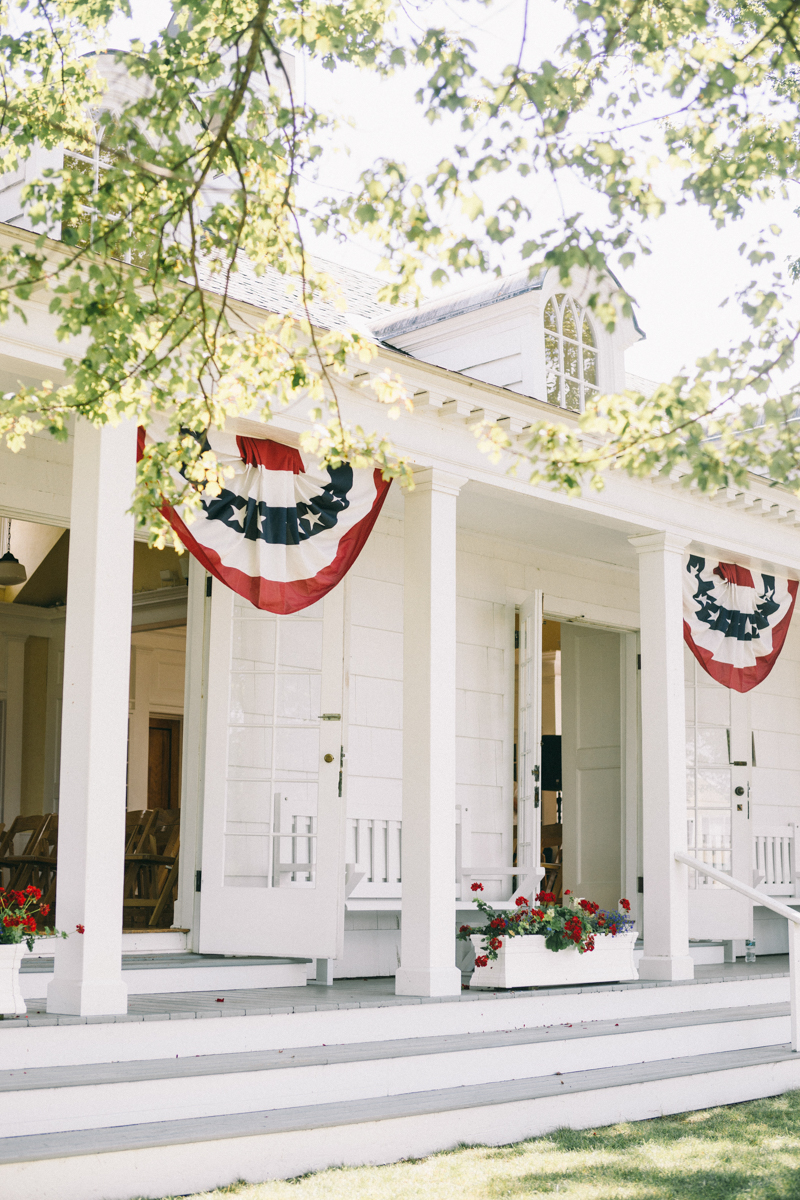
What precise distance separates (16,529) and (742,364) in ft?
30.2

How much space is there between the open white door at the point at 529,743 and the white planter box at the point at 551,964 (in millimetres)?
1237

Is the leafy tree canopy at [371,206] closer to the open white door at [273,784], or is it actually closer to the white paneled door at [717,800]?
the open white door at [273,784]

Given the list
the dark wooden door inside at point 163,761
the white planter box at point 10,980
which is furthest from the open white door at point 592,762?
the white planter box at point 10,980

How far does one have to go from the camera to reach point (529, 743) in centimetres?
862

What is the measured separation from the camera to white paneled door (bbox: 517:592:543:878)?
28.3 ft

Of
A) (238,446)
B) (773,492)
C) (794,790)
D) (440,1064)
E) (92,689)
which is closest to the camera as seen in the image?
(92,689)

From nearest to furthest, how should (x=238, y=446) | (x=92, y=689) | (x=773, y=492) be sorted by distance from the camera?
(x=92, y=689) < (x=238, y=446) < (x=773, y=492)

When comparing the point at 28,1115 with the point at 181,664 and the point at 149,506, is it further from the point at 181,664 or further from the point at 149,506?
the point at 181,664

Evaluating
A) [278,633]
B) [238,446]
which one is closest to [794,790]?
[278,633]

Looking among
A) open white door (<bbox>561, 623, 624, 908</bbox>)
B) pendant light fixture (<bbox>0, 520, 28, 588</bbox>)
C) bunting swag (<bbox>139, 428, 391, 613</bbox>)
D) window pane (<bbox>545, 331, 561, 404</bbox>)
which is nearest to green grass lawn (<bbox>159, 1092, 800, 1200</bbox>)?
bunting swag (<bbox>139, 428, 391, 613</bbox>)

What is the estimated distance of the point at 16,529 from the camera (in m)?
11.8

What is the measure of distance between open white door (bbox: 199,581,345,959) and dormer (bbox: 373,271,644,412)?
1909 mm

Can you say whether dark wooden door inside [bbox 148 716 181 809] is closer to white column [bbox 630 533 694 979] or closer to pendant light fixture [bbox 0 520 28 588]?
pendant light fixture [bbox 0 520 28 588]

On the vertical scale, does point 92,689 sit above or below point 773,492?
below
